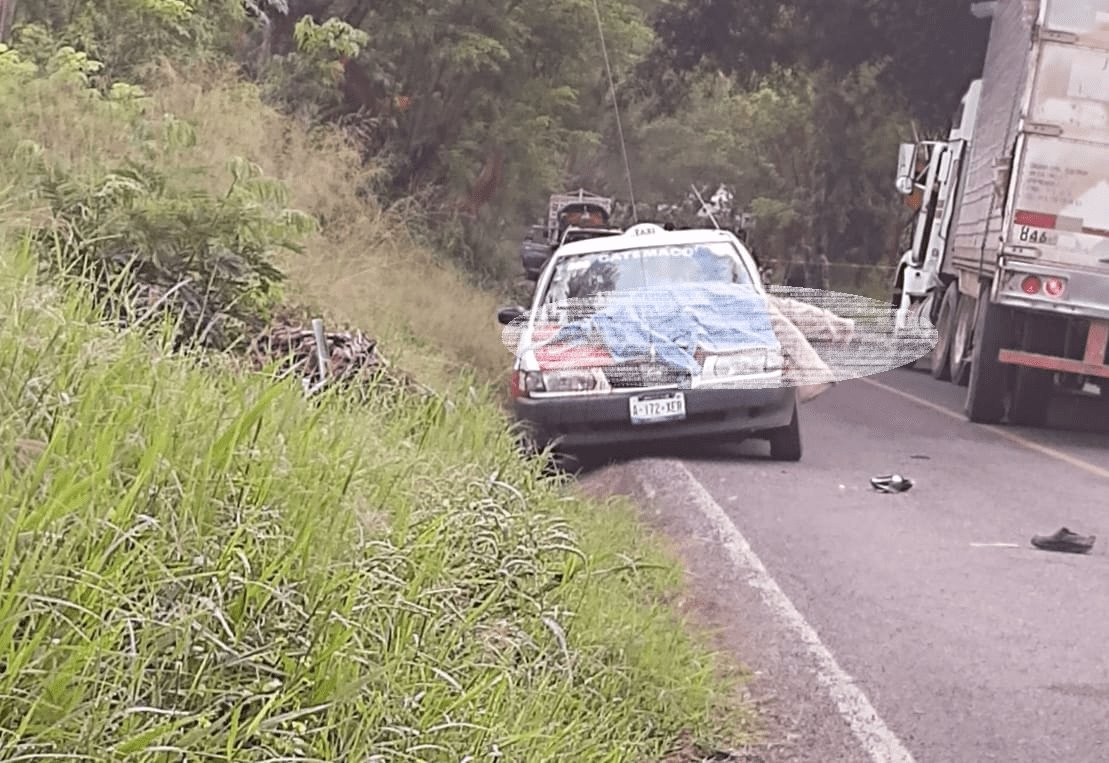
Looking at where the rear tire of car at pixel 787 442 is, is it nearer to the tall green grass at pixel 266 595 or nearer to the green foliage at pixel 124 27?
the tall green grass at pixel 266 595

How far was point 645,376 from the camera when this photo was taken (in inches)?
428

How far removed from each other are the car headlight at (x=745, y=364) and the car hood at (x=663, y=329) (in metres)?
0.04

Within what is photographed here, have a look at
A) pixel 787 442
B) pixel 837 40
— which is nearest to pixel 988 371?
pixel 787 442

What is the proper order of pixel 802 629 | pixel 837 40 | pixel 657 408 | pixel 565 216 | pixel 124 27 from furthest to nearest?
pixel 565 216, pixel 837 40, pixel 124 27, pixel 657 408, pixel 802 629

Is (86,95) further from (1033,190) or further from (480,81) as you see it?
(480,81)

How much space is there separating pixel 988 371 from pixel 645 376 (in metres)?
5.48

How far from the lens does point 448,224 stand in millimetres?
24766

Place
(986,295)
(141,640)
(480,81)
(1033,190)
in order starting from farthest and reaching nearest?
(480,81) → (986,295) → (1033,190) → (141,640)

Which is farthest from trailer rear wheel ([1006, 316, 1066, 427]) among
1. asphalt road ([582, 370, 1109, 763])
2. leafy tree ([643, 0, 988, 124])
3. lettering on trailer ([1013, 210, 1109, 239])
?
leafy tree ([643, 0, 988, 124])

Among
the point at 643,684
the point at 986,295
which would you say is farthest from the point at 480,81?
the point at 643,684

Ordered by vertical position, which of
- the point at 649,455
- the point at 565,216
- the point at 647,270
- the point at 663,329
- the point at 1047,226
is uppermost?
the point at 1047,226

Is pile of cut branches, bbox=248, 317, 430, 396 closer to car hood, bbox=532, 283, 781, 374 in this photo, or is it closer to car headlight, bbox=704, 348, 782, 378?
car hood, bbox=532, 283, 781, 374

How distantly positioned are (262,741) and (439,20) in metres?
20.0

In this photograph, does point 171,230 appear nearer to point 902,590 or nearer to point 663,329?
point 902,590
